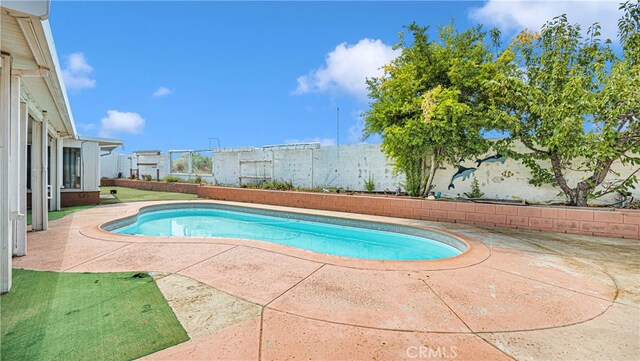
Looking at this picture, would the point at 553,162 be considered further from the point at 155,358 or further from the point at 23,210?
the point at 23,210

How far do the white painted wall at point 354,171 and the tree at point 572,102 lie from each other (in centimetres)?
50

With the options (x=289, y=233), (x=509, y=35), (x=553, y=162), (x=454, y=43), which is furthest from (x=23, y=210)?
(x=509, y=35)

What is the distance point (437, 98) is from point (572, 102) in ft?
9.24

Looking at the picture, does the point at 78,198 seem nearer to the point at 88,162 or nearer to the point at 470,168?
the point at 88,162

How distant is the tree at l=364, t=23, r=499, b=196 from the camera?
24.0 feet

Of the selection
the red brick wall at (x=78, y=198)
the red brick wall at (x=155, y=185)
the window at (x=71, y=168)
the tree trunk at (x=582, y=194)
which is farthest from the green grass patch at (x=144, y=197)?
the tree trunk at (x=582, y=194)

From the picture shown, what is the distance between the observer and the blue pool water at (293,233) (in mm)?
5996

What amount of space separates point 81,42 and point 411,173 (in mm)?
11693

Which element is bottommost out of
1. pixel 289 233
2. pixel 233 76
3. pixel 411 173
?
pixel 289 233

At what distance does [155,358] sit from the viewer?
1.88 m

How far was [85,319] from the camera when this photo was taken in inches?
93.0

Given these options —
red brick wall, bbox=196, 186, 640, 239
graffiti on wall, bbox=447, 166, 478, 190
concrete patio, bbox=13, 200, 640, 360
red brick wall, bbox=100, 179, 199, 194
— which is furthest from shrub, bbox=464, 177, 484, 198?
red brick wall, bbox=100, 179, 199, 194

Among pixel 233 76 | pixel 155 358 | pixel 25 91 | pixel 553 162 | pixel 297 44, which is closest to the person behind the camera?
pixel 155 358

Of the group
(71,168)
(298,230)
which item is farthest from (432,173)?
(71,168)
